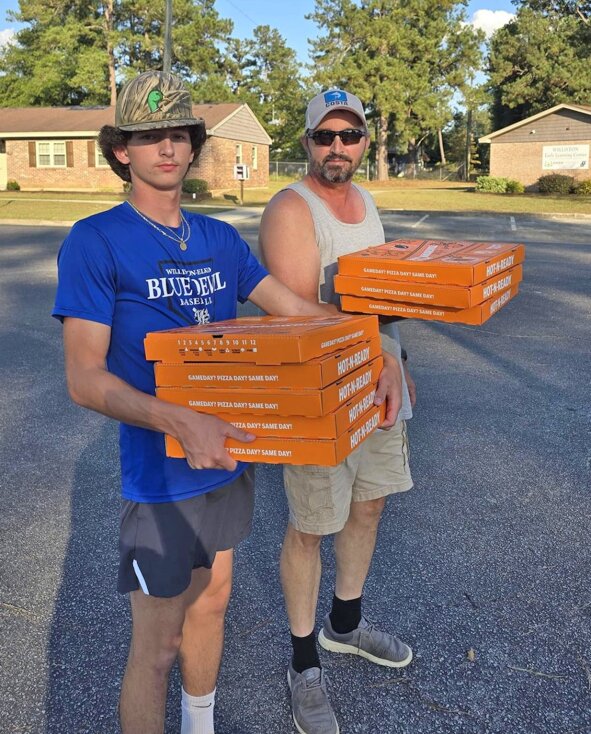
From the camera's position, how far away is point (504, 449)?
15.6 ft

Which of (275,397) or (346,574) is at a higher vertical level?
(275,397)

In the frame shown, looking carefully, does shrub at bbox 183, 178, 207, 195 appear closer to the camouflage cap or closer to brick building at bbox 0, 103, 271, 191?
brick building at bbox 0, 103, 271, 191

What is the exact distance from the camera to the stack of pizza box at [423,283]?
2.28 m

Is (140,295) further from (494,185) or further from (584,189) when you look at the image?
(494,185)

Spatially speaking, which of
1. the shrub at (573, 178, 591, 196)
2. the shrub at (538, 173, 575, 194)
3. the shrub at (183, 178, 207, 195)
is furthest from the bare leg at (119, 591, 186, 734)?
the shrub at (538, 173, 575, 194)

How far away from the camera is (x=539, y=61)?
54000 millimetres

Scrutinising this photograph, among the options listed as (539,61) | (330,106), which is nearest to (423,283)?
(330,106)

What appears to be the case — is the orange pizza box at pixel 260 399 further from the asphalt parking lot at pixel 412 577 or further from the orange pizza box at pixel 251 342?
the asphalt parking lot at pixel 412 577

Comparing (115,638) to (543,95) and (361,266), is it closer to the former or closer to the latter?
(361,266)

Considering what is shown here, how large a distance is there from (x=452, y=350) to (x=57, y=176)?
35.6 meters

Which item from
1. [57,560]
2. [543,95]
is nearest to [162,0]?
[543,95]

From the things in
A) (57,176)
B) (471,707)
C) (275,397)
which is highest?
(57,176)

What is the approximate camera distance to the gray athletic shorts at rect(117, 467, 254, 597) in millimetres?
1885

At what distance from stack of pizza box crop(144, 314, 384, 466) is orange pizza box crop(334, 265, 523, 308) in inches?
25.3
